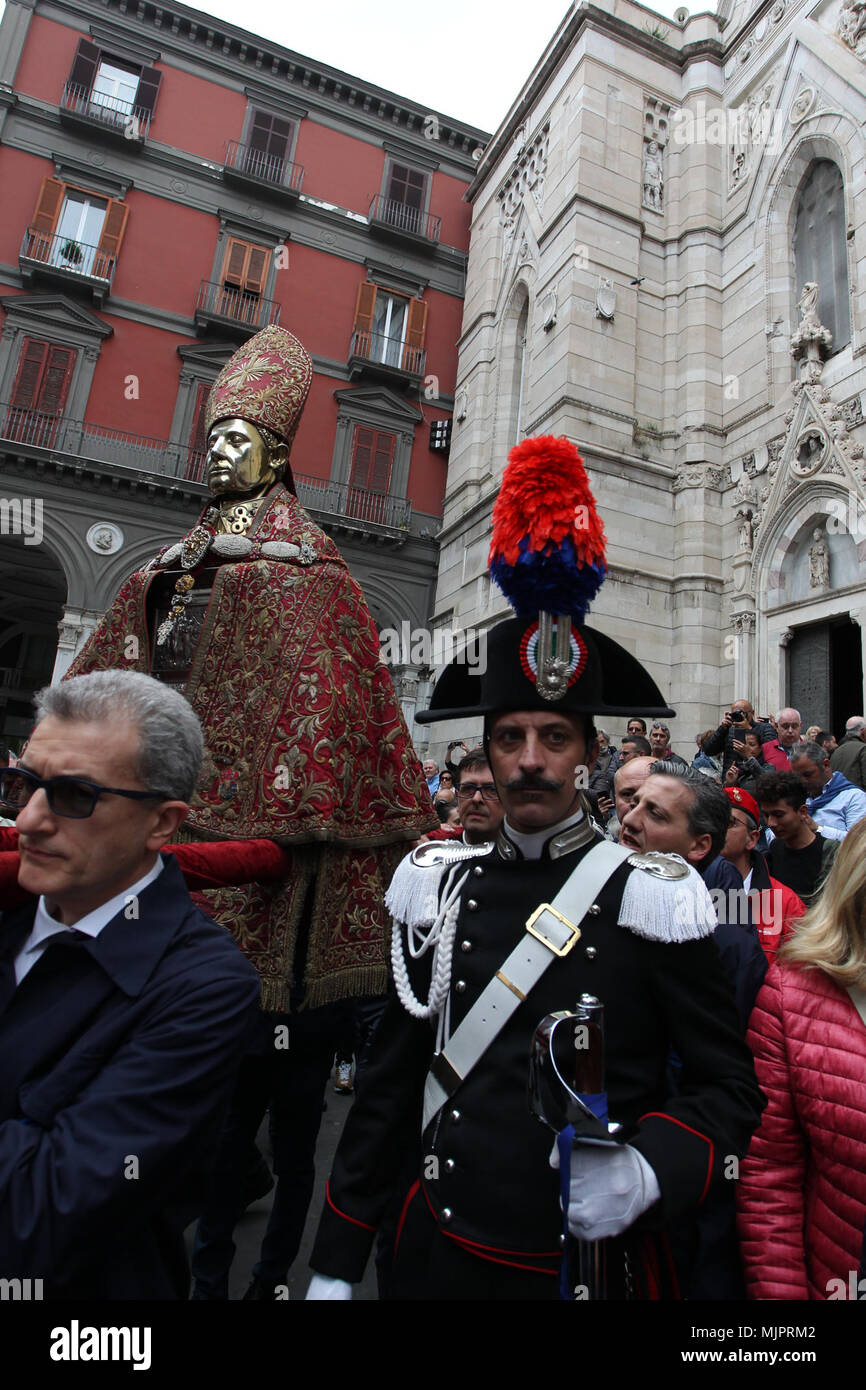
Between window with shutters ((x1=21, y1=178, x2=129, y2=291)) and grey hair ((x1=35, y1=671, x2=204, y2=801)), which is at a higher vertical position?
window with shutters ((x1=21, y1=178, x2=129, y2=291))

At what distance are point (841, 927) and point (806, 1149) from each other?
508 mm

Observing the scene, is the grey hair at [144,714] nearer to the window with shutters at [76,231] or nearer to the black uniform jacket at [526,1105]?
the black uniform jacket at [526,1105]

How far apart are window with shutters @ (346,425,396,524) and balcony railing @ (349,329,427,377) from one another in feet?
6.01

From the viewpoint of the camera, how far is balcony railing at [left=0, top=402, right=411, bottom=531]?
15.8 m

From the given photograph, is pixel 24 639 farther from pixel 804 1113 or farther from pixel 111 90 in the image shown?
pixel 804 1113

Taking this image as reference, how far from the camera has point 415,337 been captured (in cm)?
1953

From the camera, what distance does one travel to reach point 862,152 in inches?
443

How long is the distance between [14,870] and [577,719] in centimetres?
120

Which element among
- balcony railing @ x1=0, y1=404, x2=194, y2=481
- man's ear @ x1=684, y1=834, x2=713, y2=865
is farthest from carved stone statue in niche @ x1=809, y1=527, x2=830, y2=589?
balcony railing @ x1=0, y1=404, x2=194, y2=481

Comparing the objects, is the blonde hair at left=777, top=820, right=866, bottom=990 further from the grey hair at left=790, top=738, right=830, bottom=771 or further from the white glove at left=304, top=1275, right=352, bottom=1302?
the grey hair at left=790, top=738, right=830, bottom=771

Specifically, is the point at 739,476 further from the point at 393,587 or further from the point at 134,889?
the point at 134,889

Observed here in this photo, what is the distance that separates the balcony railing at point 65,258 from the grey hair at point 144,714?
18.5 meters
